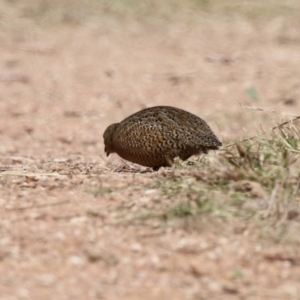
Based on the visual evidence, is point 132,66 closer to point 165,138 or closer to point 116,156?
point 116,156

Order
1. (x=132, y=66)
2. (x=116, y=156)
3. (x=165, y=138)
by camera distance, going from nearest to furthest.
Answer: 1. (x=165, y=138)
2. (x=116, y=156)
3. (x=132, y=66)

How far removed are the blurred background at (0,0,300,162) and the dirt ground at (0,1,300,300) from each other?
3 centimetres

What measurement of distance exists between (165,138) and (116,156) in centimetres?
203

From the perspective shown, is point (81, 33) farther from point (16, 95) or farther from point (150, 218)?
point (150, 218)

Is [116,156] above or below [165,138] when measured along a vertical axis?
below

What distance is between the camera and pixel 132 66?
11.2 m

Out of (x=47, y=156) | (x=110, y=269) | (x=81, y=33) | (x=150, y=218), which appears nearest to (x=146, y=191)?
(x=150, y=218)

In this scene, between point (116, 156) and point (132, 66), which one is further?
point (132, 66)

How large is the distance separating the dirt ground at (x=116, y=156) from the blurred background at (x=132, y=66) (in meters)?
0.03

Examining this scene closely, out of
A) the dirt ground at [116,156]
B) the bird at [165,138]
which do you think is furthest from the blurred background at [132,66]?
the bird at [165,138]

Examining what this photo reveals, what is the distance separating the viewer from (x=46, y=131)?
8719mm

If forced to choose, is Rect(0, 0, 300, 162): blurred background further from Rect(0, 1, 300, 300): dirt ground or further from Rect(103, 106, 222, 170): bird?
Rect(103, 106, 222, 170): bird

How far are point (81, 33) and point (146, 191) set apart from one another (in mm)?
8218

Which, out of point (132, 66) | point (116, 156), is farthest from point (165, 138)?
point (132, 66)
